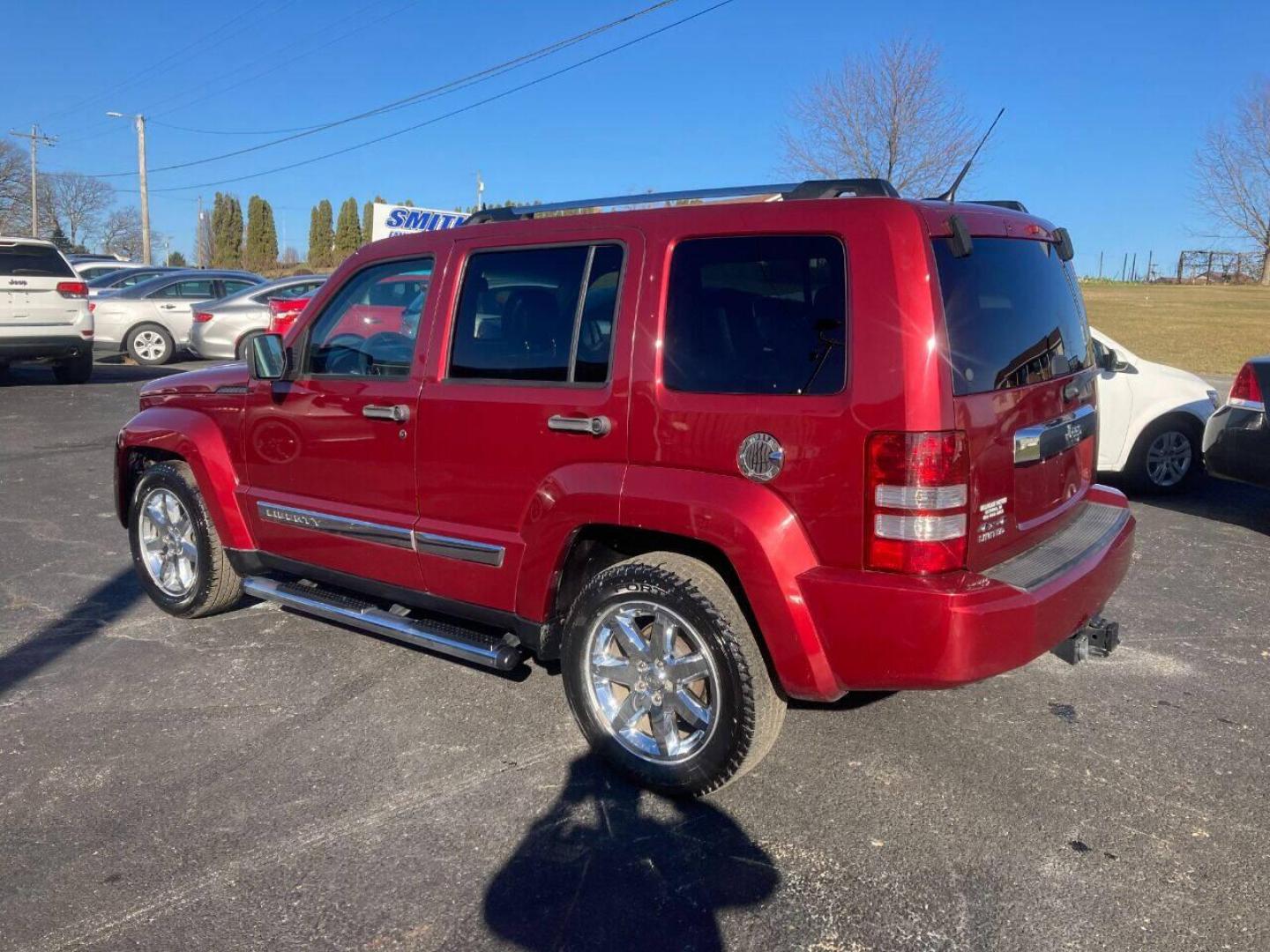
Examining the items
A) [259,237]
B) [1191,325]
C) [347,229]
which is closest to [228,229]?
[259,237]

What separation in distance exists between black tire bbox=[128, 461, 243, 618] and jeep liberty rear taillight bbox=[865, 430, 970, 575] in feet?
11.0

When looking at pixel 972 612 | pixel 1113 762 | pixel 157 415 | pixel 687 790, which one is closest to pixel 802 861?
pixel 687 790

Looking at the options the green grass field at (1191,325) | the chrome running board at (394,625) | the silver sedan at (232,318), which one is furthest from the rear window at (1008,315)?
the green grass field at (1191,325)

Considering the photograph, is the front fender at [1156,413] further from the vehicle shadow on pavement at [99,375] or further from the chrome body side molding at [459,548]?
the vehicle shadow on pavement at [99,375]

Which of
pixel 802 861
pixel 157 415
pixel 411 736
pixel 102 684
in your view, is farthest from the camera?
pixel 157 415

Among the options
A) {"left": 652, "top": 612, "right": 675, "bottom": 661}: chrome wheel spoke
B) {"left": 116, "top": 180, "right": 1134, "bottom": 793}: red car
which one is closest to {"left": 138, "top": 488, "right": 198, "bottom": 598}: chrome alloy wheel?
{"left": 116, "top": 180, "right": 1134, "bottom": 793}: red car

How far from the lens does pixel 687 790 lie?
339 centimetres

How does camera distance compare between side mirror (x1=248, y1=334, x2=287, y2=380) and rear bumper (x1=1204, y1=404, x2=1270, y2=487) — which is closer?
side mirror (x1=248, y1=334, x2=287, y2=380)

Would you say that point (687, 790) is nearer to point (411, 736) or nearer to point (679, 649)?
point (679, 649)

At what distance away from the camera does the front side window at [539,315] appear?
141 inches

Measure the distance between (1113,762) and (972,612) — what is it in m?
1.26

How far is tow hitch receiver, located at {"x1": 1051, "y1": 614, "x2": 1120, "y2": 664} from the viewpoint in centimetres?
352

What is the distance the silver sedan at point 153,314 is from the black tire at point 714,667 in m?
16.4

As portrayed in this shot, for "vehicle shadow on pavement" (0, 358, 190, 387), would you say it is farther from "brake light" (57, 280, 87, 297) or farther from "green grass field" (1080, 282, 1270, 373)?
"green grass field" (1080, 282, 1270, 373)
